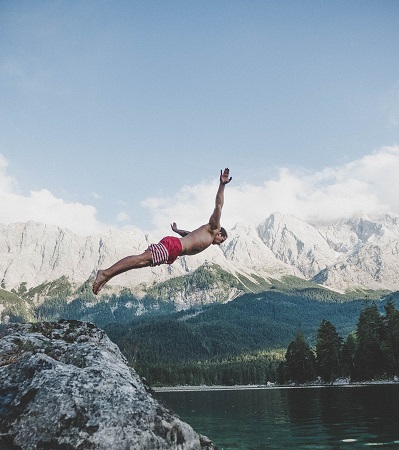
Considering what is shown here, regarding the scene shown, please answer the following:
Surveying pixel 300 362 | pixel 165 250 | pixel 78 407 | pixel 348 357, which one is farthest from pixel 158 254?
pixel 300 362

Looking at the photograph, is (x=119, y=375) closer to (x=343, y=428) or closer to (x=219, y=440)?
(x=219, y=440)

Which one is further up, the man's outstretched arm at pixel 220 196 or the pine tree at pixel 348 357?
the man's outstretched arm at pixel 220 196

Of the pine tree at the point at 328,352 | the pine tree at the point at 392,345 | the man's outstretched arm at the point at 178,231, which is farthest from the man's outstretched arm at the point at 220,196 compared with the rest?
the pine tree at the point at 328,352

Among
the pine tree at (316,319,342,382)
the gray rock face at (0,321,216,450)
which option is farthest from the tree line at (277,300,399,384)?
the gray rock face at (0,321,216,450)

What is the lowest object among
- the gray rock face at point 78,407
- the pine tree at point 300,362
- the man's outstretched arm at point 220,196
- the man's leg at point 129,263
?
the pine tree at point 300,362

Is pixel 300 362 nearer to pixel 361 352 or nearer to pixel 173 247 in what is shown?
pixel 361 352

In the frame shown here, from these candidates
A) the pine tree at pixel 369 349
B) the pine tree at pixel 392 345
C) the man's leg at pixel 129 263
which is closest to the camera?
the man's leg at pixel 129 263

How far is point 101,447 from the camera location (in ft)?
26.7

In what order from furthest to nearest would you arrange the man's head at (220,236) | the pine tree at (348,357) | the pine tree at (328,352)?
the pine tree at (328,352), the pine tree at (348,357), the man's head at (220,236)

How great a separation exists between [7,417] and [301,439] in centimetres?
1487

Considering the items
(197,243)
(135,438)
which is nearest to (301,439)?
(197,243)

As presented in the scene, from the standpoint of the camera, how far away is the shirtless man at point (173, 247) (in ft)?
38.4

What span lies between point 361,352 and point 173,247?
9734 cm

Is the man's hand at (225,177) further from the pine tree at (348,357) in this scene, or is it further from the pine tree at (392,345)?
the pine tree at (348,357)
